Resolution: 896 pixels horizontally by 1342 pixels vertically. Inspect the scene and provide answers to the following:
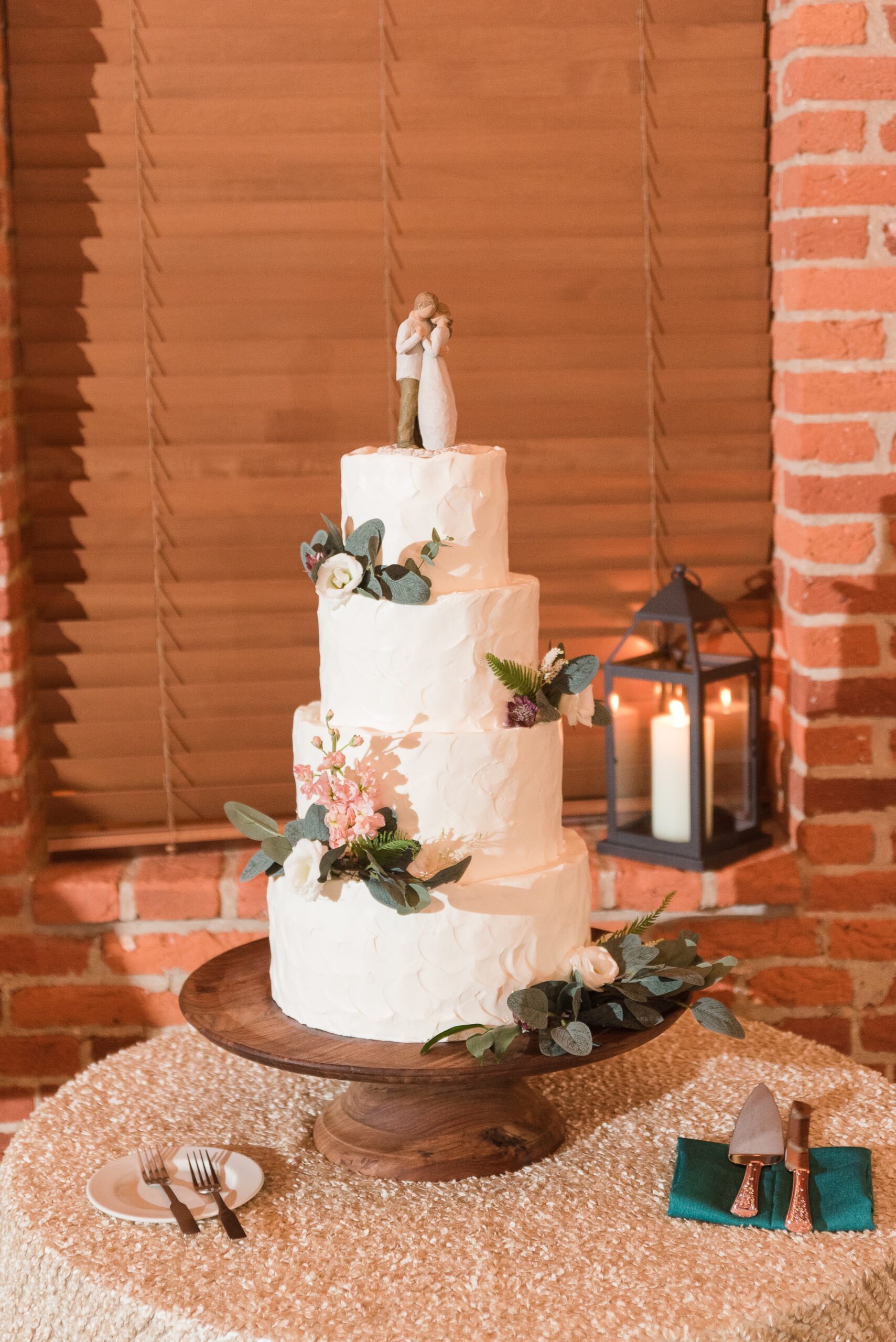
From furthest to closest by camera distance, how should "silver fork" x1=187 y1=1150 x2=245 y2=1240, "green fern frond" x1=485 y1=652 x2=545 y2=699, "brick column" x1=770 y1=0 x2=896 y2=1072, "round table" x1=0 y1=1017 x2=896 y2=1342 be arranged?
"brick column" x1=770 y1=0 x2=896 y2=1072
"green fern frond" x1=485 y1=652 x2=545 y2=699
"silver fork" x1=187 y1=1150 x2=245 y2=1240
"round table" x1=0 y1=1017 x2=896 y2=1342

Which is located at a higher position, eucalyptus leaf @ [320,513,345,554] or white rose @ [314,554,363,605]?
eucalyptus leaf @ [320,513,345,554]

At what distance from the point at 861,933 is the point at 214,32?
5.69 ft

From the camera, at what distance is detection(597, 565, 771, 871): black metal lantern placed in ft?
6.54

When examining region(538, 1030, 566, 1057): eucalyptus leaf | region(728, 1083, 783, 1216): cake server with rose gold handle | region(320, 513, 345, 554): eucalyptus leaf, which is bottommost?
region(728, 1083, 783, 1216): cake server with rose gold handle

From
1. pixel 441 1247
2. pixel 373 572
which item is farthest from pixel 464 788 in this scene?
pixel 441 1247

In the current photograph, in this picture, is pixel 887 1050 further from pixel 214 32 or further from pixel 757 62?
pixel 214 32

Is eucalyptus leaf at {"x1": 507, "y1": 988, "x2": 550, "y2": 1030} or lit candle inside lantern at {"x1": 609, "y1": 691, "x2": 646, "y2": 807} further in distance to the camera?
lit candle inside lantern at {"x1": 609, "y1": 691, "x2": 646, "y2": 807}

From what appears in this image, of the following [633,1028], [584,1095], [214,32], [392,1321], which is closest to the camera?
[392,1321]

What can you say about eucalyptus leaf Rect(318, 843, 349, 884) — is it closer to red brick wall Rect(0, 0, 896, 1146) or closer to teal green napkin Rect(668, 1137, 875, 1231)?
teal green napkin Rect(668, 1137, 875, 1231)

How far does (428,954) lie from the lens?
1398 mm

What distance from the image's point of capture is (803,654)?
207 centimetres

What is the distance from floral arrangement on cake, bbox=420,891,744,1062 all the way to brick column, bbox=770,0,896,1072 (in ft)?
2.22

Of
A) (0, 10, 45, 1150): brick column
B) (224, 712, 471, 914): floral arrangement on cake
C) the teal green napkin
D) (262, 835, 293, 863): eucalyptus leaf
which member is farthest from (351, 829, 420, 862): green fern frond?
(0, 10, 45, 1150): brick column

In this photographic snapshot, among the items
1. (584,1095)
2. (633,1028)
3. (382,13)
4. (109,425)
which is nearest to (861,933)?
(584,1095)
